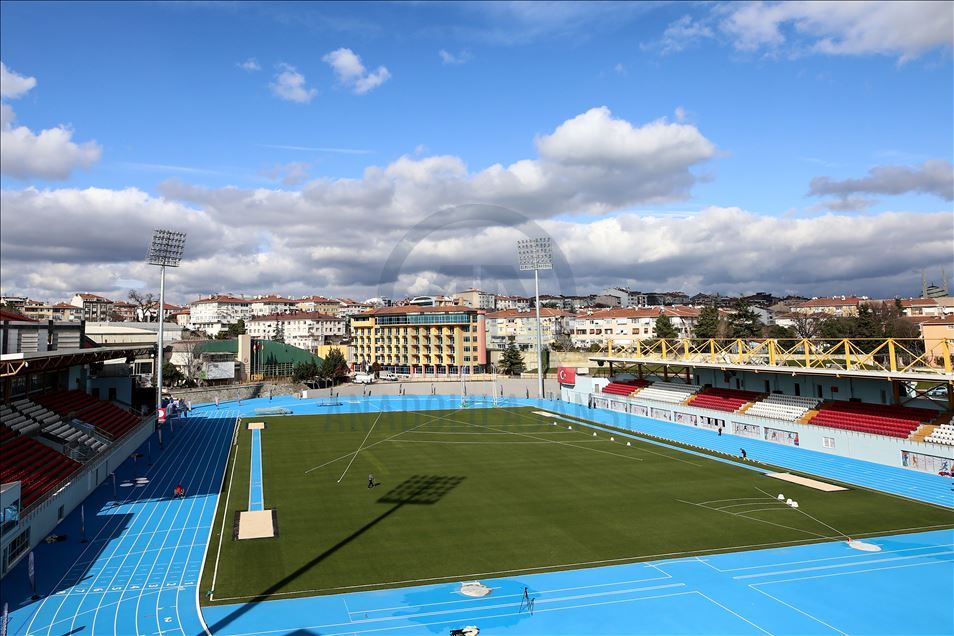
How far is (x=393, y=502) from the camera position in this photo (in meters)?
25.1

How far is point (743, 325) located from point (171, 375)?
235 feet

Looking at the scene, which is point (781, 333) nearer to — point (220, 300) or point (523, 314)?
point (523, 314)

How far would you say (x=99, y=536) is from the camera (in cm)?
2050

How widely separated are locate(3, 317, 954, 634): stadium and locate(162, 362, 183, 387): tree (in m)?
24.3

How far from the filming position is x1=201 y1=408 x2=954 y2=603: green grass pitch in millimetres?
17969

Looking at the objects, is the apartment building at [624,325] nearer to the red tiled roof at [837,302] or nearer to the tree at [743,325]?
the tree at [743,325]

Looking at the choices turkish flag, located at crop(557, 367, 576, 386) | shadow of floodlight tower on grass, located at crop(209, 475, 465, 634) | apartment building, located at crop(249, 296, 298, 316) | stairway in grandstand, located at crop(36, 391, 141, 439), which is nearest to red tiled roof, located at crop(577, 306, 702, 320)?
turkish flag, located at crop(557, 367, 576, 386)

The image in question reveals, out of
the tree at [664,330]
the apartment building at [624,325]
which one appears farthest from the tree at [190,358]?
the tree at [664,330]

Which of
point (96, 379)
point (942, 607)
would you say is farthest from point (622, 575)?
point (96, 379)

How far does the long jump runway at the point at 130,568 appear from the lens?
1434cm

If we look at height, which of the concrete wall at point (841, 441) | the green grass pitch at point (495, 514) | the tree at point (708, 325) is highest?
the tree at point (708, 325)

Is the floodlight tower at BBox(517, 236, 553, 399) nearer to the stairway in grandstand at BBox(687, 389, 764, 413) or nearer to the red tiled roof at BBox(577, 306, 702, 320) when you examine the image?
the stairway in grandstand at BBox(687, 389, 764, 413)

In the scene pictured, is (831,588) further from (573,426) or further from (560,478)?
(573,426)

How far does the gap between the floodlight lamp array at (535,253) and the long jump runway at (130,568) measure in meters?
43.6
